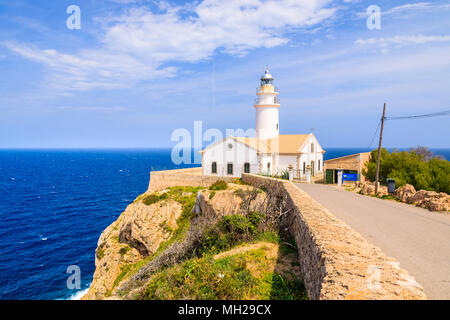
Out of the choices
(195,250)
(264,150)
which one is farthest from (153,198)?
(195,250)

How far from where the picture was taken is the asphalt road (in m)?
5.58

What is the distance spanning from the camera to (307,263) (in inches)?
239

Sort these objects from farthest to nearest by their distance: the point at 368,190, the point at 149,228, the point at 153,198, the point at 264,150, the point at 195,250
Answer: the point at 264,150
the point at 153,198
the point at 149,228
the point at 368,190
the point at 195,250

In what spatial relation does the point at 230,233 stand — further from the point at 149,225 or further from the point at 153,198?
the point at 153,198

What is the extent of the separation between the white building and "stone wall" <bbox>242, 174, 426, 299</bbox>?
75.2 feet

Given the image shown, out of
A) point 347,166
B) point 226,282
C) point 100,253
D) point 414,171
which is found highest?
point 347,166

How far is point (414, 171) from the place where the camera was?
771 inches

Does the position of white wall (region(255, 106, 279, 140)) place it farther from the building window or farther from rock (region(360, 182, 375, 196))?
rock (region(360, 182, 375, 196))

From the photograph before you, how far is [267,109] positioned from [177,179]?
45.2 feet

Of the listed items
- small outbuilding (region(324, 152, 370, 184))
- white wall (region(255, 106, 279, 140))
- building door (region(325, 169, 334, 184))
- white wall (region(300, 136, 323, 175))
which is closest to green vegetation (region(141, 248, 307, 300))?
building door (region(325, 169, 334, 184))

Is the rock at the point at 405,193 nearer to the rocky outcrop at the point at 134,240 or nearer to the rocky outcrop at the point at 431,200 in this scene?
the rocky outcrop at the point at 431,200
